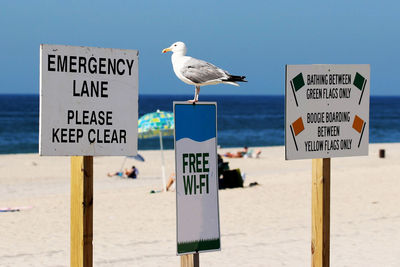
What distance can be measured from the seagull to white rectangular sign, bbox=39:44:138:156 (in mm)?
683

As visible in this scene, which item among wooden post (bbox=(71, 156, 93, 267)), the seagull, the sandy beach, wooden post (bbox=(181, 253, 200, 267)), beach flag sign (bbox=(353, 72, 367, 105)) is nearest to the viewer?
wooden post (bbox=(71, 156, 93, 267))

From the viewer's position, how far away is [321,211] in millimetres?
4887

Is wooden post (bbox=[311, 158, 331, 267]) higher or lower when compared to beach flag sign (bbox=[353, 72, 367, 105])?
lower

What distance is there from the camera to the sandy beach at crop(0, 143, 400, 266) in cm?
822

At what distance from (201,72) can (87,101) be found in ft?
3.34

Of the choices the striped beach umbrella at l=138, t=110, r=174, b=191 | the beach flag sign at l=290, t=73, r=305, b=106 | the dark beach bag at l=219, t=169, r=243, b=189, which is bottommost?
the dark beach bag at l=219, t=169, r=243, b=189

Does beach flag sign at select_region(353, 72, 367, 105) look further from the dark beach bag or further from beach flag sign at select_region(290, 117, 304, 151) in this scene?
the dark beach bag

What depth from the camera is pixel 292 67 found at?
4.58 m

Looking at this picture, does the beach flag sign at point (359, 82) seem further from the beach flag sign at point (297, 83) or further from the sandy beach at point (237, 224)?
the sandy beach at point (237, 224)

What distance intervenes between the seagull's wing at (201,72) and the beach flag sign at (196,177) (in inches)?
11.7

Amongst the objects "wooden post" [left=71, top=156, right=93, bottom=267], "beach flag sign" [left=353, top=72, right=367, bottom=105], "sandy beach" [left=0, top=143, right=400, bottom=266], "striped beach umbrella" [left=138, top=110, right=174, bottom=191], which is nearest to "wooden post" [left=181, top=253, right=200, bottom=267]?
"wooden post" [left=71, top=156, right=93, bottom=267]

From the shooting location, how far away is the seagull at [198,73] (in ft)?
15.0

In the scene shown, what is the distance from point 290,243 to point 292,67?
4884 mm

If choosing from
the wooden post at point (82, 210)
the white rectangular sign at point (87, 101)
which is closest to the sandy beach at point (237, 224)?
the wooden post at point (82, 210)
